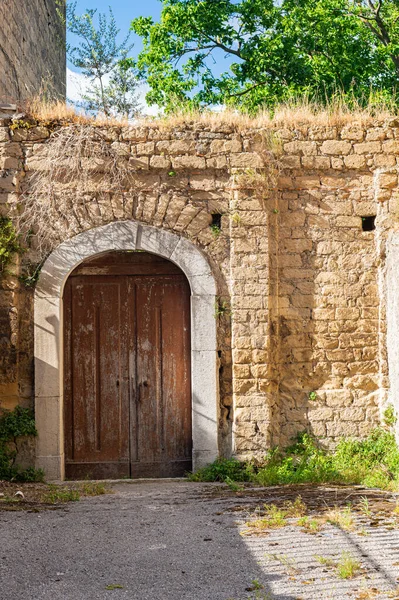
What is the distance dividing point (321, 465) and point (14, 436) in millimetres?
3122

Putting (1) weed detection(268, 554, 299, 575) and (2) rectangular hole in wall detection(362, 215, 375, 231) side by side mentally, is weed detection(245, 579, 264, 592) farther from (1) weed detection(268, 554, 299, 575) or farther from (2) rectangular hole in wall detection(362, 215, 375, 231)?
(2) rectangular hole in wall detection(362, 215, 375, 231)

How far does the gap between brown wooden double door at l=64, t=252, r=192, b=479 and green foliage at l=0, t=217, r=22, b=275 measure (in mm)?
700

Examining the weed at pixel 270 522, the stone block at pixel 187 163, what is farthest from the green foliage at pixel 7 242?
the weed at pixel 270 522

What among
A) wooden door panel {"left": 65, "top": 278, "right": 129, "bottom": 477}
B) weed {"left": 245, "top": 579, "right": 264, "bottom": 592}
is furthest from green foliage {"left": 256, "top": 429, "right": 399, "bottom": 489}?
weed {"left": 245, "top": 579, "right": 264, "bottom": 592}

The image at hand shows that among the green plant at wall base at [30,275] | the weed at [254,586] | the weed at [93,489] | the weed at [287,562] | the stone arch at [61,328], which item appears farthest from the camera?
the green plant at wall base at [30,275]

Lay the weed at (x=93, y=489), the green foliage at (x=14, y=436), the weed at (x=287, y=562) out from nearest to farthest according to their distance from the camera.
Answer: the weed at (x=287, y=562) < the weed at (x=93, y=489) < the green foliage at (x=14, y=436)

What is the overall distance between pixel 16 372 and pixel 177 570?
350 cm

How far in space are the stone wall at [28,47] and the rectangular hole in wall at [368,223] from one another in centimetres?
457

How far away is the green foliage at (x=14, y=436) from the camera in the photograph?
271 inches

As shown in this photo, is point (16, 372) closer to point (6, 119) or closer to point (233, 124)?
point (6, 119)

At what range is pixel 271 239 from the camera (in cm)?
738

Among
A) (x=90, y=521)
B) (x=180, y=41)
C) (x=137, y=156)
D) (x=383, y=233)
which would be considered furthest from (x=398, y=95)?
(x=90, y=521)

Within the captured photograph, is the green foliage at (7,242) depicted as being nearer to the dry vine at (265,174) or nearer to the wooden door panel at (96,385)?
the wooden door panel at (96,385)

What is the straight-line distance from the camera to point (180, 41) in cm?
1490
